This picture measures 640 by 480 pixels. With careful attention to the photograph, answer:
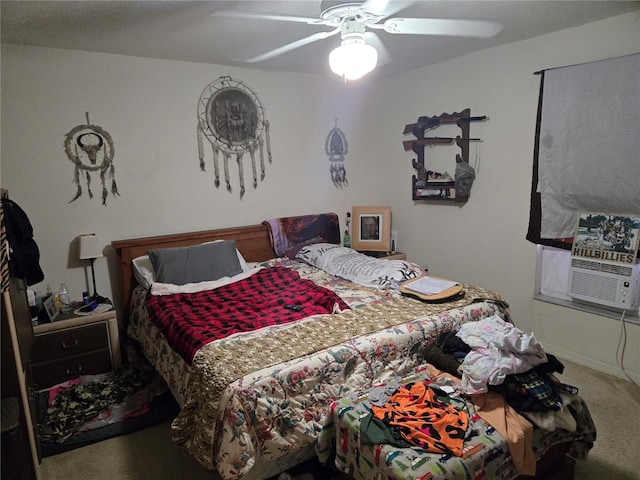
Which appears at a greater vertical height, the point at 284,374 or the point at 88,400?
the point at 284,374

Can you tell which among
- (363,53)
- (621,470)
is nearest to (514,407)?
(621,470)

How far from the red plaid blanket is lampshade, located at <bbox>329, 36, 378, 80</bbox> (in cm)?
131

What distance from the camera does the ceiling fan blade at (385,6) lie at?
195cm

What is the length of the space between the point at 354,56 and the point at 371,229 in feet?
7.23

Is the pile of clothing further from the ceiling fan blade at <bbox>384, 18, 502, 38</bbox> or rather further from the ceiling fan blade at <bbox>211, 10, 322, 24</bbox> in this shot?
the ceiling fan blade at <bbox>211, 10, 322, 24</bbox>

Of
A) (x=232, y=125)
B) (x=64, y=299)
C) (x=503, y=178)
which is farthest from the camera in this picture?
(x=232, y=125)

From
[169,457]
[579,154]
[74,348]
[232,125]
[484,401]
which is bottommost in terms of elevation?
[169,457]

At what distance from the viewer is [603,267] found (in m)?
2.74

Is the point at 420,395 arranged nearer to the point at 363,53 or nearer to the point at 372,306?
the point at 372,306

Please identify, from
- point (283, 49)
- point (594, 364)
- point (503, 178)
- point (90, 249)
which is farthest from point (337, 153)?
point (594, 364)

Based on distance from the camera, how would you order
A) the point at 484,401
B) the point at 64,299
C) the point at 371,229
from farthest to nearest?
the point at 371,229, the point at 64,299, the point at 484,401

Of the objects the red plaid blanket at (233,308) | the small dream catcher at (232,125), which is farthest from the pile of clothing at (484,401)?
→ the small dream catcher at (232,125)

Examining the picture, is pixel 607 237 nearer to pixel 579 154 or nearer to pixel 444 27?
pixel 579 154

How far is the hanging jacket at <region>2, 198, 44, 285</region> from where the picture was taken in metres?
2.11
